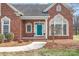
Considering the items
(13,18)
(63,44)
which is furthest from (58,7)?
(13,18)

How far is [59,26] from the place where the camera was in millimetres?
26953

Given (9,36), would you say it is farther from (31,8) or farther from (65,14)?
(65,14)

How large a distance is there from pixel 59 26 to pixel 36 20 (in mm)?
632

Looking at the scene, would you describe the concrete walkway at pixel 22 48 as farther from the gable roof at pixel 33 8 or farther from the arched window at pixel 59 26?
the gable roof at pixel 33 8

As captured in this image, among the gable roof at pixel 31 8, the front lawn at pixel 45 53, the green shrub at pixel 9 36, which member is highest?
the gable roof at pixel 31 8

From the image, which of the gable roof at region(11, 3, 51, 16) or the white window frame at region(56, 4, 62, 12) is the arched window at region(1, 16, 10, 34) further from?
the white window frame at region(56, 4, 62, 12)

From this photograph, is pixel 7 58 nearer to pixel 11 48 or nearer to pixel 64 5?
pixel 11 48

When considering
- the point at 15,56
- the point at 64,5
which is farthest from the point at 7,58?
the point at 64,5

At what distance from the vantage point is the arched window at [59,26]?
2684 centimetres

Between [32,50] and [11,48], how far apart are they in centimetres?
53

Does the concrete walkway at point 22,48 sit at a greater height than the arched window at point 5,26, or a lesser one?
lesser

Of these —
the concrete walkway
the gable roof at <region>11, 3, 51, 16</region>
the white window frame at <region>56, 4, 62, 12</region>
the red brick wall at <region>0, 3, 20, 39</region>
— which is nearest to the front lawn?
the concrete walkway

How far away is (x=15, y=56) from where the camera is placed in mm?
26578

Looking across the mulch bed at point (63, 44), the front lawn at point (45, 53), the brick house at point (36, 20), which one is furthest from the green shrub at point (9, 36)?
the mulch bed at point (63, 44)
